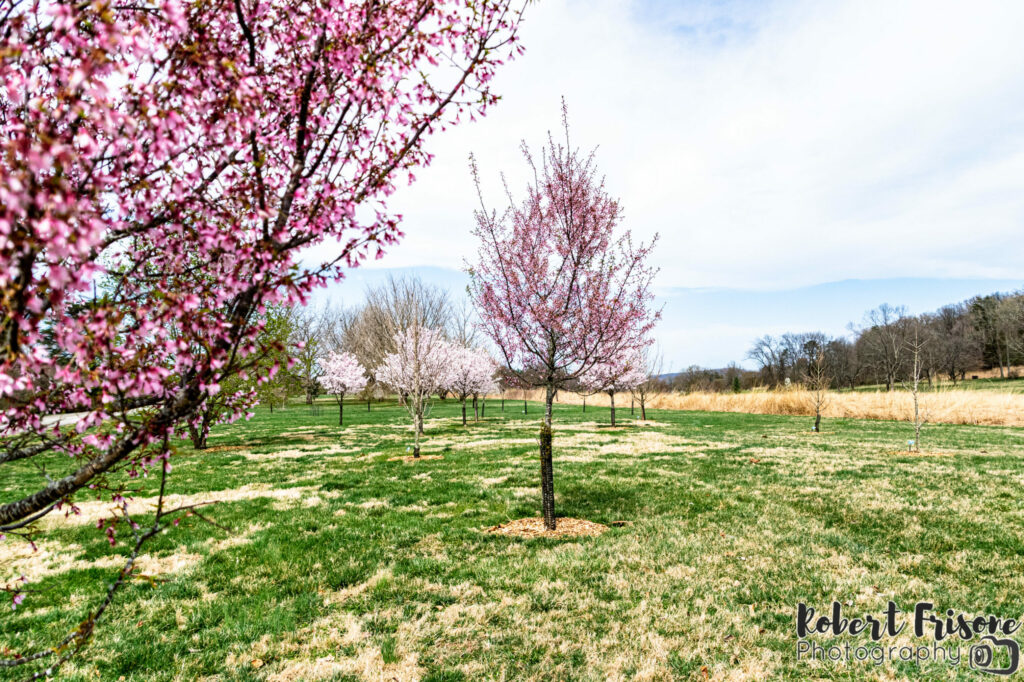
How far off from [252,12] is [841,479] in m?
13.1

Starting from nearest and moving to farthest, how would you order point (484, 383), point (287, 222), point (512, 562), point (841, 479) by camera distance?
1. point (287, 222)
2. point (512, 562)
3. point (841, 479)
4. point (484, 383)

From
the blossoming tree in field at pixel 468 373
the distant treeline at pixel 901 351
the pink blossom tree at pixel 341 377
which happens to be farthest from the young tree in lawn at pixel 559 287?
the distant treeline at pixel 901 351

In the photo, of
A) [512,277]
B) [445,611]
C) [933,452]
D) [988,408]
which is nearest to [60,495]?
[445,611]

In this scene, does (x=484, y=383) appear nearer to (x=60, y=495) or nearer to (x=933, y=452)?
(x=933, y=452)

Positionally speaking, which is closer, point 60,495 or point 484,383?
point 60,495

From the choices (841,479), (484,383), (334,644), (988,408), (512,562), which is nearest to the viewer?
(334,644)

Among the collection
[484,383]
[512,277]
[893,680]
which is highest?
[512,277]

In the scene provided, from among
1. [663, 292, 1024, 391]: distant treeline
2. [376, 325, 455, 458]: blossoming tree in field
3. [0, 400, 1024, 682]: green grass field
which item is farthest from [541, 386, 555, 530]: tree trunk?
[663, 292, 1024, 391]: distant treeline

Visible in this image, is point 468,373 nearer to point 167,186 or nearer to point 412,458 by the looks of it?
point 412,458

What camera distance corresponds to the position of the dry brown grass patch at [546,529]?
7352 mm

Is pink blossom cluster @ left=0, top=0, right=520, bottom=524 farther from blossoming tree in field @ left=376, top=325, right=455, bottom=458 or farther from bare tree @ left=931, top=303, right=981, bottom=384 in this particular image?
bare tree @ left=931, top=303, right=981, bottom=384

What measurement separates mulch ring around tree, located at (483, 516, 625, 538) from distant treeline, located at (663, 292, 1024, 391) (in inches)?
2114

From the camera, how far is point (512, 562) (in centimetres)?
628

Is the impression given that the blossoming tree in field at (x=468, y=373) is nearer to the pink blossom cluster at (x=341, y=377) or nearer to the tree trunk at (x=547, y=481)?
the pink blossom cluster at (x=341, y=377)
